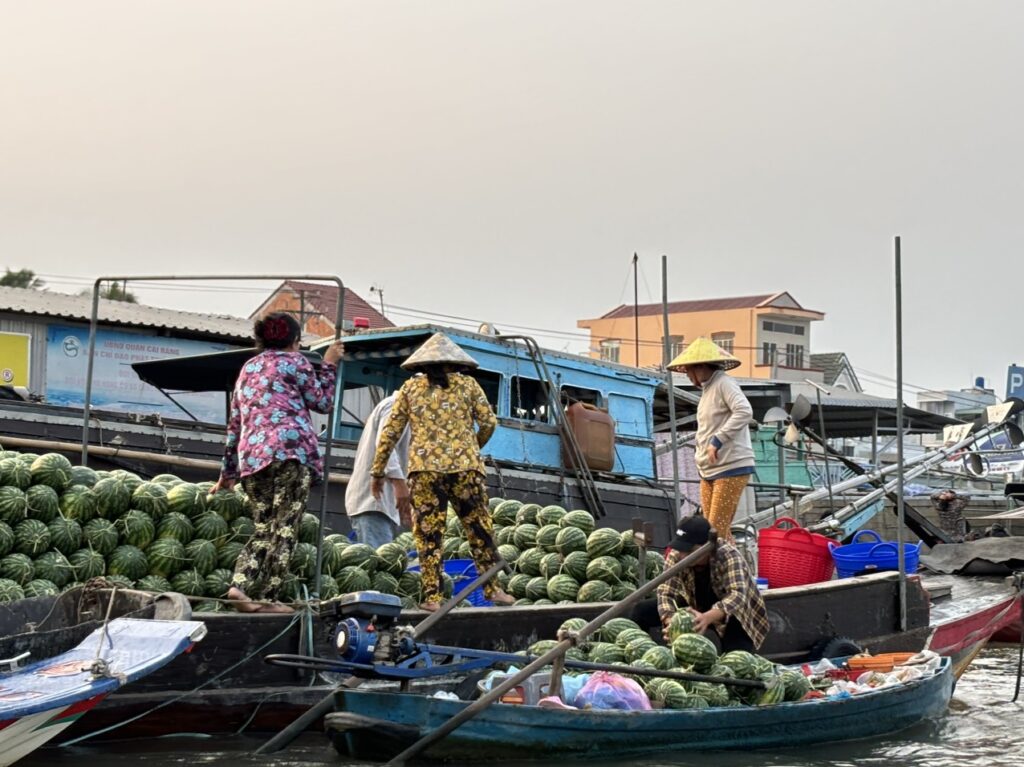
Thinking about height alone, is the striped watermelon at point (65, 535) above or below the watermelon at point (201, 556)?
above

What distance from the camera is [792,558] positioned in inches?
357

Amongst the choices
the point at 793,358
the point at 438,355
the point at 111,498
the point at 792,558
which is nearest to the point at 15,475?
the point at 111,498

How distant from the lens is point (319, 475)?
6668 millimetres

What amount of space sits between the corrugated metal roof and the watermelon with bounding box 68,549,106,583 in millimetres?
10724

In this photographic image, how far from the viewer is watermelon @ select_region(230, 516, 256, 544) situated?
6.82 meters

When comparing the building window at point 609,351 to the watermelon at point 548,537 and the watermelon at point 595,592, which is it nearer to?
the watermelon at point 548,537

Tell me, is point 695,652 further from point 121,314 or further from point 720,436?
point 121,314

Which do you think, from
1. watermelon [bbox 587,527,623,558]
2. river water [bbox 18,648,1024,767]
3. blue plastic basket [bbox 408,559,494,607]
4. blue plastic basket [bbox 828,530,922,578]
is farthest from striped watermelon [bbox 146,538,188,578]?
blue plastic basket [bbox 828,530,922,578]

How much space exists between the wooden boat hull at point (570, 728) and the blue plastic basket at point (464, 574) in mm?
1811

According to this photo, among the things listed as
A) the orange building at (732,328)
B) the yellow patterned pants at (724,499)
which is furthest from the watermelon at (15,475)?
the orange building at (732,328)

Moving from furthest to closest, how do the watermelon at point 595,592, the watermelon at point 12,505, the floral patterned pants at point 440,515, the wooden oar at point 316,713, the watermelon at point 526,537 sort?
the watermelon at point 526,537
the watermelon at point 595,592
the floral patterned pants at point 440,515
the watermelon at point 12,505
the wooden oar at point 316,713

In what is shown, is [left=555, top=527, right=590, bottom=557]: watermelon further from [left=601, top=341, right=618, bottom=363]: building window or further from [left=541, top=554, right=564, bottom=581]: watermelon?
[left=601, top=341, right=618, bottom=363]: building window

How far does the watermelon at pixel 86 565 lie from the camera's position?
6371mm

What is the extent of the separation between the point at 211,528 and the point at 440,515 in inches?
52.6
